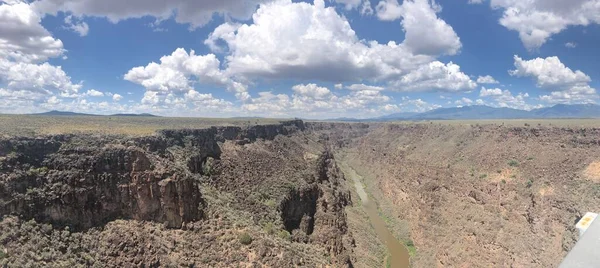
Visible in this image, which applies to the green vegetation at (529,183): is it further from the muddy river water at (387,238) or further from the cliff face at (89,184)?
the cliff face at (89,184)

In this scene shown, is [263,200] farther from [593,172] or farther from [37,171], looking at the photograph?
[593,172]

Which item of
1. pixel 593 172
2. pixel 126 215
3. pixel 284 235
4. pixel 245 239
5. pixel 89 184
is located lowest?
pixel 284 235

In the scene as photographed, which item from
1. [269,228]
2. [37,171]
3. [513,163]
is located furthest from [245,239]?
[513,163]

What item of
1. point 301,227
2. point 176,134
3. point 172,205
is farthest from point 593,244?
point 176,134

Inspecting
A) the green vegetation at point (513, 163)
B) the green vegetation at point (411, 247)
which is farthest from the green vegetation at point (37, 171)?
the green vegetation at point (513, 163)

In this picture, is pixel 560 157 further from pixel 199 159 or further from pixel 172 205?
pixel 172 205

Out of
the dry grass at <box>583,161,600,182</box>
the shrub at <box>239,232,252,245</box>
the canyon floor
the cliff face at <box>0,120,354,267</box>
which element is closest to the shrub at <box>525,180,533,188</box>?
the canyon floor

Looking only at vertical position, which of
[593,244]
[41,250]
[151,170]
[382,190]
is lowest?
[382,190]

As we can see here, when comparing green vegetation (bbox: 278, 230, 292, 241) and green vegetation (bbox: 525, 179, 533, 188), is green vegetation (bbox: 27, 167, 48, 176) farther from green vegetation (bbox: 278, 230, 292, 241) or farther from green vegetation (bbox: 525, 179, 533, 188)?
green vegetation (bbox: 525, 179, 533, 188)
